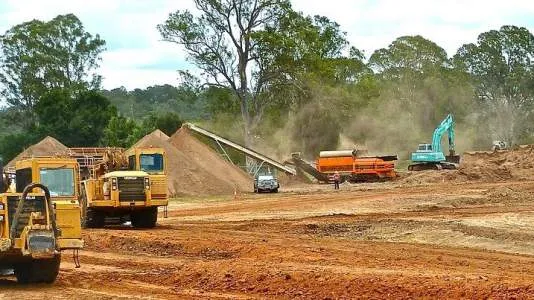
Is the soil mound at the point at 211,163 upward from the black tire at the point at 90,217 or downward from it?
upward

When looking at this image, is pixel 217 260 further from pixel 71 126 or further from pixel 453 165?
pixel 71 126

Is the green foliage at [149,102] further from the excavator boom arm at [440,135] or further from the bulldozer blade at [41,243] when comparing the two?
the bulldozer blade at [41,243]

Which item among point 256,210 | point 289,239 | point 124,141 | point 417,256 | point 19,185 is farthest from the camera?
point 124,141

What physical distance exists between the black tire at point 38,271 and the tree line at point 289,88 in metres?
56.6

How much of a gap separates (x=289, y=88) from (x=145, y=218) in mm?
46060

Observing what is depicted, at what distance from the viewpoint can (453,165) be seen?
236 ft

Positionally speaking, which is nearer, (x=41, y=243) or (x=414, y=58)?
(x=41, y=243)

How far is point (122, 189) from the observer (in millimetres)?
30469

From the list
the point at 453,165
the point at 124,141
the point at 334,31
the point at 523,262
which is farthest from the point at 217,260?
the point at 334,31

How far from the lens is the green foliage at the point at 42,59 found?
95.4 meters

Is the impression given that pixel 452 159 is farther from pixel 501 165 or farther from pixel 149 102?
pixel 149 102

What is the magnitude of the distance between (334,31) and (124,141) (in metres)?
38.6

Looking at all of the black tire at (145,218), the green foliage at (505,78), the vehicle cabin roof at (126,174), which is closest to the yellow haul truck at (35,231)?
the vehicle cabin roof at (126,174)

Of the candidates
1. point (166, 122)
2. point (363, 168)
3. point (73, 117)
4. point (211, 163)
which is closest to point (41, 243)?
point (211, 163)
